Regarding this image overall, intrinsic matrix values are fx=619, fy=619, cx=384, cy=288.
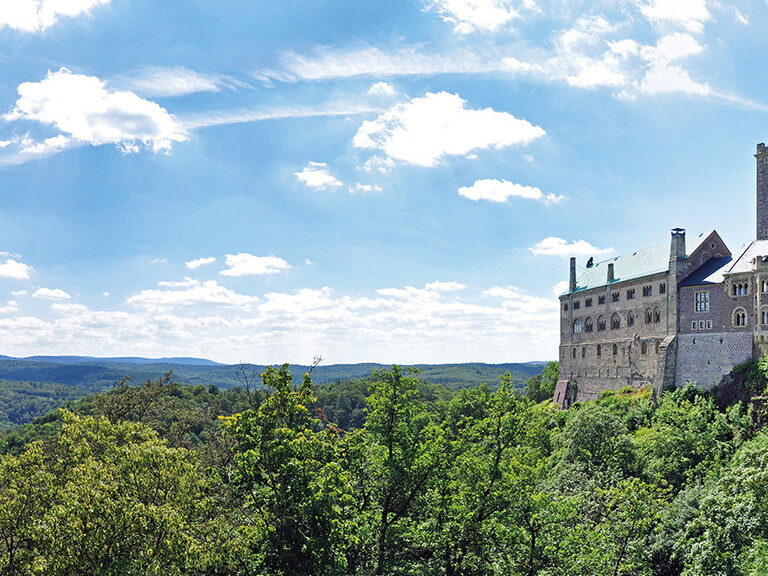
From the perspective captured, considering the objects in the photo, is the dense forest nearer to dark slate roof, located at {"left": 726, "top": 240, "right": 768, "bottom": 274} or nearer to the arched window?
dark slate roof, located at {"left": 726, "top": 240, "right": 768, "bottom": 274}

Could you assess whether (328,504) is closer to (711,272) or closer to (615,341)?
(711,272)

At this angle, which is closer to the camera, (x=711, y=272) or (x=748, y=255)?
(x=748, y=255)

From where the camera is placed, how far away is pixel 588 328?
3339 inches

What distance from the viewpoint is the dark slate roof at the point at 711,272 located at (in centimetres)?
6514

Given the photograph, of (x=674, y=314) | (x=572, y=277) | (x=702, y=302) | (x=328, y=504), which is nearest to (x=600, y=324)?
(x=572, y=277)

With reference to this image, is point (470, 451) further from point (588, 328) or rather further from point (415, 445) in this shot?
point (588, 328)

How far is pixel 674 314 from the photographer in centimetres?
6806

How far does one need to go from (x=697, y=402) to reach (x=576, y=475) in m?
18.8

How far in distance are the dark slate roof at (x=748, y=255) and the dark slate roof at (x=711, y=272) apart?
114 centimetres

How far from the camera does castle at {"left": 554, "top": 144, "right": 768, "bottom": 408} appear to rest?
6219 cm

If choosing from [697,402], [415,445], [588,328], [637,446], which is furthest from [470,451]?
[588,328]

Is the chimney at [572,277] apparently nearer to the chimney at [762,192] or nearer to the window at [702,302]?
the window at [702,302]

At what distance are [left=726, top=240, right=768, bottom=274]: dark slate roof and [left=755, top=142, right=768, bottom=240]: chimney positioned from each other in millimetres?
2437

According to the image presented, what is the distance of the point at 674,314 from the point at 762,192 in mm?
16398
